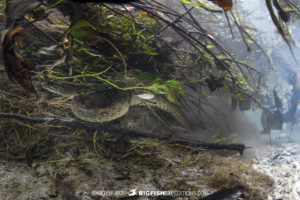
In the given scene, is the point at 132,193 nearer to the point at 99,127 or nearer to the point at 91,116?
the point at 99,127

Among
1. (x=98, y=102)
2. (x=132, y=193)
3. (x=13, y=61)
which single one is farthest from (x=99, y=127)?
(x=13, y=61)

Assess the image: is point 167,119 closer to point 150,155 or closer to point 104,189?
point 150,155

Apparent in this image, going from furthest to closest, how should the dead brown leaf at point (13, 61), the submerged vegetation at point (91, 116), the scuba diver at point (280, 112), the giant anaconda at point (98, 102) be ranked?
1. the scuba diver at point (280, 112)
2. the giant anaconda at point (98, 102)
3. the submerged vegetation at point (91, 116)
4. the dead brown leaf at point (13, 61)

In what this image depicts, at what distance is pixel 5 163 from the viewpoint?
1352mm

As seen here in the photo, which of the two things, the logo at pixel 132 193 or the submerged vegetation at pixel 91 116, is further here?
the submerged vegetation at pixel 91 116

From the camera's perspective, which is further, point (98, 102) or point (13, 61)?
point (98, 102)

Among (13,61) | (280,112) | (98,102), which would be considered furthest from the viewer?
(280,112)

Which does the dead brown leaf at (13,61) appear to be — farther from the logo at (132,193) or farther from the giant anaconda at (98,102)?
the logo at (132,193)

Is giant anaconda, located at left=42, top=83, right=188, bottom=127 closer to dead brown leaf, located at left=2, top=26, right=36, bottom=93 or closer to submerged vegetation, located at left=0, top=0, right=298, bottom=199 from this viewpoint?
submerged vegetation, located at left=0, top=0, right=298, bottom=199

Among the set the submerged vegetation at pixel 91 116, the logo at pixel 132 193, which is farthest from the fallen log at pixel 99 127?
the logo at pixel 132 193

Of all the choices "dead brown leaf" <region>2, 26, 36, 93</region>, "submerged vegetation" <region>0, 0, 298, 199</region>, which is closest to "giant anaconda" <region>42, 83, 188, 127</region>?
"submerged vegetation" <region>0, 0, 298, 199</region>

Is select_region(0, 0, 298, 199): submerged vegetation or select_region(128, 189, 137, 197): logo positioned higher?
select_region(0, 0, 298, 199): submerged vegetation

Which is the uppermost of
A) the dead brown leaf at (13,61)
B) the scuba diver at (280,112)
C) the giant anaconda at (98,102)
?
the dead brown leaf at (13,61)

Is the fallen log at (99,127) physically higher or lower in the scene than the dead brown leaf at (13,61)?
lower
